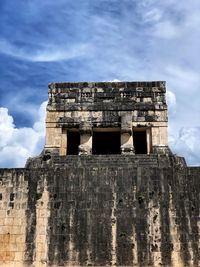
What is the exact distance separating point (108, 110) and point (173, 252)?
7.09 meters

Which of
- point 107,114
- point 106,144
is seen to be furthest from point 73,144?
point 107,114

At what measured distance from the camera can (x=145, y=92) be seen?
A: 2012 cm

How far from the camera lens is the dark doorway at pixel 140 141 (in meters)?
20.4

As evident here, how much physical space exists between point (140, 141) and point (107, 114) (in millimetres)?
2459

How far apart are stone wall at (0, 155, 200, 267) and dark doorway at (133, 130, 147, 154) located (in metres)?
3.87

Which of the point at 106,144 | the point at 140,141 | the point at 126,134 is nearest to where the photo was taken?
the point at 126,134

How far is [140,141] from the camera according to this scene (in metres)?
21.2

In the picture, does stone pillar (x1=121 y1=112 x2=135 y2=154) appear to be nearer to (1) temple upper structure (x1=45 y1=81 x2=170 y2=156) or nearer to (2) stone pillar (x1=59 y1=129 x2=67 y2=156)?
(1) temple upper structure (x1=45 y1=81 x2=170 y2=156)

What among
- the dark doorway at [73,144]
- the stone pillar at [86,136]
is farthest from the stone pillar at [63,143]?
the dark doorway at [73,144]

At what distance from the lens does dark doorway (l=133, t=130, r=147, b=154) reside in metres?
20.4

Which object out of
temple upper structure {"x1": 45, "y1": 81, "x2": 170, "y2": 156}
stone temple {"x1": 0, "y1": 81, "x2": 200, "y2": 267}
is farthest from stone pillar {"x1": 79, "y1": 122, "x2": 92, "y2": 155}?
stone temple {"x1": 0, "y1": 81, "x2": 200, "y2": 267}

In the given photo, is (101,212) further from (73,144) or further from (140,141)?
(140,141)

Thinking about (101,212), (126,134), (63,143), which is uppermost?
(126,134)

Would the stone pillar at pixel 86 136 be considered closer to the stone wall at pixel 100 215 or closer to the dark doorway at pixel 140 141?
the dark doorway at pixel 140 141
